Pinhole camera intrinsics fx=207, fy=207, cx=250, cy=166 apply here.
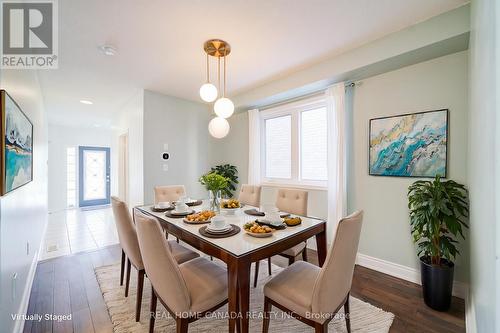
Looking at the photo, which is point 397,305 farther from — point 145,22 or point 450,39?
point 145,22

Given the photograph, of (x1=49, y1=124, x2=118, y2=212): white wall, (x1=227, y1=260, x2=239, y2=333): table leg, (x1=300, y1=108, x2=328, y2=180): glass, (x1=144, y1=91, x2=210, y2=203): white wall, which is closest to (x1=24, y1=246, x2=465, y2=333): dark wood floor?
(x1=227, y1=260, x2=239, y2=333): table leg

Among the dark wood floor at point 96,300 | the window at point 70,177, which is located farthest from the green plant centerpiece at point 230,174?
the window at point 70,177

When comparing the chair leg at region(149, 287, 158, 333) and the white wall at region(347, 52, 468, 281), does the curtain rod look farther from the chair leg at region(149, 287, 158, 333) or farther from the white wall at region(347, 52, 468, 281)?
the chair leg at region(149, 287, 158, 333)

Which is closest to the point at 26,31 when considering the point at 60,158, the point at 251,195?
the point at 251,195

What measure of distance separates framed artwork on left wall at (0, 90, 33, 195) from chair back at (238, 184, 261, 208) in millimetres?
2240

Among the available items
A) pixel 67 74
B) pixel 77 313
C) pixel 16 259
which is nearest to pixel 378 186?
pixel 77 313

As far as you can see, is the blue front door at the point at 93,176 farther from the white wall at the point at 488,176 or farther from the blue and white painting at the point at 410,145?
the white wall at the point at 488,176

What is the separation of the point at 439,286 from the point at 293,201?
1.48 metres

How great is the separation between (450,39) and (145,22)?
2.78 m

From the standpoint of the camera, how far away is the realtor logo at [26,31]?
65.1 inches

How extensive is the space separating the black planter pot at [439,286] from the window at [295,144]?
1546 millimetres

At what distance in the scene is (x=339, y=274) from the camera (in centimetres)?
125

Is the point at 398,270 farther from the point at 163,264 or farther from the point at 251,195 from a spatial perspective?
the point at 163,264

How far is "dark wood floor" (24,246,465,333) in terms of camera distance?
1689 mm
